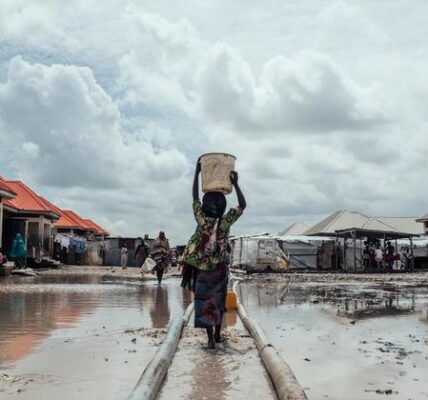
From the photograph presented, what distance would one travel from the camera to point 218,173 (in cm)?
676

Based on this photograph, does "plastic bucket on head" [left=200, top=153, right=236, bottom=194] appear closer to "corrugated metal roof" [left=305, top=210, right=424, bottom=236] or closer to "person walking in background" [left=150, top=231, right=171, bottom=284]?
"person walking in background" [left=150, top=231, right=171, bottom=284]

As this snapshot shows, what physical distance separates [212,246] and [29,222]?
30.1 m

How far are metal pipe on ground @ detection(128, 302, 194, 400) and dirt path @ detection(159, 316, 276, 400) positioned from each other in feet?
0.26

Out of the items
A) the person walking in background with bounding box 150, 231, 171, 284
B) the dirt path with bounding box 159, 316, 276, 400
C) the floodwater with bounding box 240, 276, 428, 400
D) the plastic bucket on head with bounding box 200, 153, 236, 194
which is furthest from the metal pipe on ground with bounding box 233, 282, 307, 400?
the person walking in background with bounding box 150, 231, 171, 284

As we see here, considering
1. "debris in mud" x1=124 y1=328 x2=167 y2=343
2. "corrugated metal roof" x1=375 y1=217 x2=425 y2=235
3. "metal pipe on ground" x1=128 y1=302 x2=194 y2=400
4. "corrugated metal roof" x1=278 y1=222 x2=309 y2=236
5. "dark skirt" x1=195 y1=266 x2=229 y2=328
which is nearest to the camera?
"metal pipe on ground" x1=128 y1=302 x2=194 y2=400

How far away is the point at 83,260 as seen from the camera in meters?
43.3

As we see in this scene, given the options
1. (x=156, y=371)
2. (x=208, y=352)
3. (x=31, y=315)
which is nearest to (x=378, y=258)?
(x=31, y=315)

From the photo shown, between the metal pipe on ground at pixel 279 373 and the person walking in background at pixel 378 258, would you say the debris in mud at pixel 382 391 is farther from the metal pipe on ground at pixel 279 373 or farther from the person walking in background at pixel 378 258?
the person walking in background at pixel 378 258

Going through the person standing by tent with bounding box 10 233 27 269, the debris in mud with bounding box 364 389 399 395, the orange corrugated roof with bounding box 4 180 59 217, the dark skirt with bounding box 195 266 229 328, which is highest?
the orange corrugated roof with bounding box 4 180 59 217

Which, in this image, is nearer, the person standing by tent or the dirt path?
the dirt path

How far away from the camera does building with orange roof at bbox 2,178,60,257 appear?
3184 centimetres

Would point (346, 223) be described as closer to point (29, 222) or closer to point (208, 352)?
point (29, 222)

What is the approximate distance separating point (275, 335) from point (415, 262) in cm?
3548

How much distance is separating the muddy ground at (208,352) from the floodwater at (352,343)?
0.01 metres
